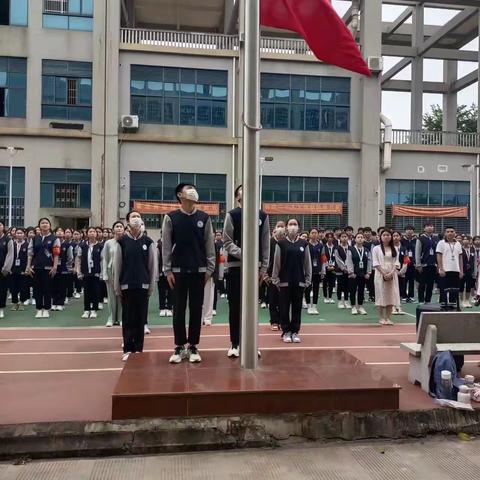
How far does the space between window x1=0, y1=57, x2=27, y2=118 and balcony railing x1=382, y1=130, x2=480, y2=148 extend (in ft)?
54.8

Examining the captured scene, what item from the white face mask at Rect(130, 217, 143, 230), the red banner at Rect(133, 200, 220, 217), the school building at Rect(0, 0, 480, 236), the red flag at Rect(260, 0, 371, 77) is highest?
the school building at Rect(0, 0, 480, 236)

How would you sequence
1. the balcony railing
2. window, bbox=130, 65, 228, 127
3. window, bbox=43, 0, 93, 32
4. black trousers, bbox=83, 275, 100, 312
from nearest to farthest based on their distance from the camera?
black trousers, bbox=83, 275, 100, 312, window, bbox=43, 0, 93, 32, window, bbox=130, 65, 228, 127, the balcony railing

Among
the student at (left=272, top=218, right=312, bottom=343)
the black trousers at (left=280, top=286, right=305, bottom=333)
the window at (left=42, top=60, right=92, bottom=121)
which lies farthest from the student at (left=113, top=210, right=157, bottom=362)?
the window at (left=42, top=60, right=92, bottom=121)

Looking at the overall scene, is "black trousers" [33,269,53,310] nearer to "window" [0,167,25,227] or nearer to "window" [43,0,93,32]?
"window" [0,167,25,227]

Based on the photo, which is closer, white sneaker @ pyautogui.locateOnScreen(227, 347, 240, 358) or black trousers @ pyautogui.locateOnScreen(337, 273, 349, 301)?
white sneaker @ pyautogui.locateOnScreen(227, 347, 240, 358)

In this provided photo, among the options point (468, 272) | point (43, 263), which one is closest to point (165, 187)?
point (43, 263)

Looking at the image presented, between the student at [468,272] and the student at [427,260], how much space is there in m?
0.68

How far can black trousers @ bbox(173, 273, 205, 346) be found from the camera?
560cm

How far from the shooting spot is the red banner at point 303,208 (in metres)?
24.0

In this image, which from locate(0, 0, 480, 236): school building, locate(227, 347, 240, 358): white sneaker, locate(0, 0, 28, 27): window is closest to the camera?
locate(227, 347, 240, 358): white sneaker

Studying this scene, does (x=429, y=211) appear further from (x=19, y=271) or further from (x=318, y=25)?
(x=318, y=25)

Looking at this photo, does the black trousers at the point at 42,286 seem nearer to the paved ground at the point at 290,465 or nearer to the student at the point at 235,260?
the student at the point at 235,260

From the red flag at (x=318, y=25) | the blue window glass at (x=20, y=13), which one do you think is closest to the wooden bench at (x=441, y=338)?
the red flag at (x=318, y=25)

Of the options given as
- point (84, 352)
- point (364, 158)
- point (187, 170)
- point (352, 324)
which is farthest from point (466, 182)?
point (84, 352)
